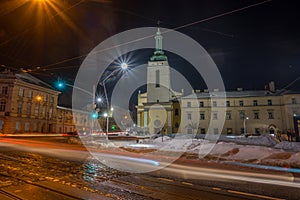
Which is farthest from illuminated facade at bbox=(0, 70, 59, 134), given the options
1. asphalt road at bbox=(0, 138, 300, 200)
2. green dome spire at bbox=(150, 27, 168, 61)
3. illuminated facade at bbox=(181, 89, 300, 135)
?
asphalt road at bbox=(0, 138, 300, 200)

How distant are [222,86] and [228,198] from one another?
6115cm

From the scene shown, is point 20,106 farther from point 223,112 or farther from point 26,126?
point 223,112

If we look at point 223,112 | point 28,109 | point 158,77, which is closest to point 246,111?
point 223,112

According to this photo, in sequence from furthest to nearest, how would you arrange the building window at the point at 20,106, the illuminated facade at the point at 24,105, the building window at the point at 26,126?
1. the building window at the point at 26,126
2. the building window at the point at 20,106
3. the illuminated facade at the point at 24,105

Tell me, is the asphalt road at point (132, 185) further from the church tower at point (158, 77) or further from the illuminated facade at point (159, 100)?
the church tower at point (158, 77)

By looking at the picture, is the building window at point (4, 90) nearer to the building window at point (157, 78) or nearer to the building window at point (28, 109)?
the building window at point (28, 109)

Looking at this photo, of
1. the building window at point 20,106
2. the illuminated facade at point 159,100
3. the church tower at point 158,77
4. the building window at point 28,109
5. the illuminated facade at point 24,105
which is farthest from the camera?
the church tower at point 158,77

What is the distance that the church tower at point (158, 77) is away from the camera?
56.3 metres

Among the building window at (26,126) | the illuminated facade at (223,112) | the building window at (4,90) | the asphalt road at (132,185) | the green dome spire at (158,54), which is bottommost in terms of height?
the asphalt road at (132,185)

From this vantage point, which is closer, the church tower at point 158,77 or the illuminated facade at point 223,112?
the illuminated facade at point 223,112

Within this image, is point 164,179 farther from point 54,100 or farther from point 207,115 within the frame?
point 54,100

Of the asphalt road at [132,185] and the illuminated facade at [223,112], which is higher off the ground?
the illuminated facade at [223,112]

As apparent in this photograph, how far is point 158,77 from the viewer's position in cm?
5762

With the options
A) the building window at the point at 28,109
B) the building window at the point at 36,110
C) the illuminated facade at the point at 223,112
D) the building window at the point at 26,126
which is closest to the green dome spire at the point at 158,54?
the illuminated facade at the point at 223,112
